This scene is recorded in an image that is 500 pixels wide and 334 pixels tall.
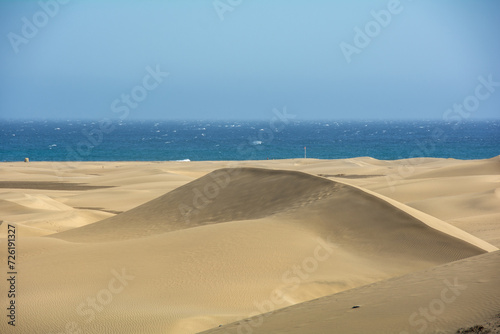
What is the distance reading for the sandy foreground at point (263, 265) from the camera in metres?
6.86

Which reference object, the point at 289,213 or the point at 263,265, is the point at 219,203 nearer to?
the point at 289,213

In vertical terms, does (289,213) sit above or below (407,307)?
above

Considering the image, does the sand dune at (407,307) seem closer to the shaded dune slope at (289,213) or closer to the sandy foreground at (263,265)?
the sandy foreground at (263,265)

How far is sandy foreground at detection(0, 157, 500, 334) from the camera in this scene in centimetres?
686

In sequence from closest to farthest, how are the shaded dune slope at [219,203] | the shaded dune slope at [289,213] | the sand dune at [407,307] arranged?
1. the sand dune at [407,307]
2. the shaded dune slope at [289,213]
3. the shaded dune slope at [219,203]

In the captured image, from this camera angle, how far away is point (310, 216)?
13.1 meters

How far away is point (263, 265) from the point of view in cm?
1035

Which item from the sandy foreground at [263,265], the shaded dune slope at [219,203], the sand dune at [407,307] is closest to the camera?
the sand dune at [407,307]

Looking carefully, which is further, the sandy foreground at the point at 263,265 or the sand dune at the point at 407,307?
the sandy foreground at the point at 263,265

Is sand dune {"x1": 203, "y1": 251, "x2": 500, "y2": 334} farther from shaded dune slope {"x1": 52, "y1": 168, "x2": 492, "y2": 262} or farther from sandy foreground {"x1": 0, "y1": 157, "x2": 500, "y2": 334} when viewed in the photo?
shaded dune slope {"x1": 52, "y1": 168, "x2": 492, "y2": 262}

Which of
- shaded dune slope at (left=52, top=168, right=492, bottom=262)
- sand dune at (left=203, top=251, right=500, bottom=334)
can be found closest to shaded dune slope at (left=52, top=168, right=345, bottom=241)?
shaded dune slope at (left=52, top=168, right=492, bottom=262)

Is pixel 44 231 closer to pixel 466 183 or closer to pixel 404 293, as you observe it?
pixel 404 293

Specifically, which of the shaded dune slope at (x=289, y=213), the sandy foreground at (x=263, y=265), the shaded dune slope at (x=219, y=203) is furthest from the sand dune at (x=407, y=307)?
the shaded dune slope at (x=219, y=203)

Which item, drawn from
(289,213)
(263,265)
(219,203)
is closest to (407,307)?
(263,265)
